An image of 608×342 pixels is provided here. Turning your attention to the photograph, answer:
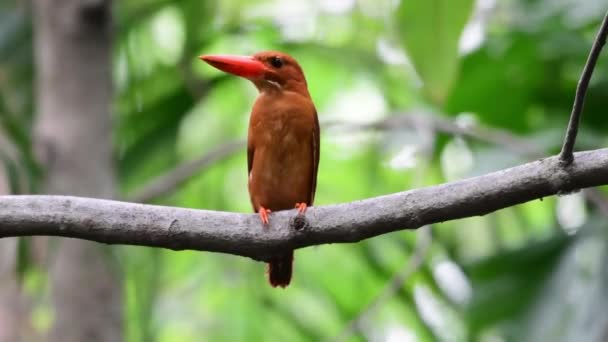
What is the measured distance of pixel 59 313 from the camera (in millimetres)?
3734

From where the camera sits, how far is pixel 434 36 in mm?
3055

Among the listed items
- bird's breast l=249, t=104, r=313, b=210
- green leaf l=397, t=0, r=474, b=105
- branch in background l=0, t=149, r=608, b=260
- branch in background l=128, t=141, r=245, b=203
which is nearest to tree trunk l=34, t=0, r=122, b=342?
branch in background l=128, t=141, r=245, b=203

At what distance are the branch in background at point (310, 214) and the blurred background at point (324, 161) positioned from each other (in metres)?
1.57

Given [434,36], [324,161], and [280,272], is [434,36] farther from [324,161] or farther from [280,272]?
[324,161]

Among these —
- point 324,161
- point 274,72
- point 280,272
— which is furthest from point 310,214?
point 324,161

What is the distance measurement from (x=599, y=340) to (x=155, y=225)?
244 cm

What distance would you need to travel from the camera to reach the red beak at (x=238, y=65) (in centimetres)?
293

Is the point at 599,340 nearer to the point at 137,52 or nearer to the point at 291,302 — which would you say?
the point at 291,302

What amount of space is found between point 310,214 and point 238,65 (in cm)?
115

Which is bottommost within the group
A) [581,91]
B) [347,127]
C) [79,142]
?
[581,91]

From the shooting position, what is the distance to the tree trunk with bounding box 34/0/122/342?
3.75m

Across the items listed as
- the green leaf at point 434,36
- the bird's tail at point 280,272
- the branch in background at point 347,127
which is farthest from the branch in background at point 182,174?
the green leaf at point 434,36

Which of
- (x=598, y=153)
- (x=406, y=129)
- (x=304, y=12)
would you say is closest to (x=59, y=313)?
(x=406, y=129)

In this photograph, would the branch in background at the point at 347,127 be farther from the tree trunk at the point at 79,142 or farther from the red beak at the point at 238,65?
the red beak at the point at 238,65
